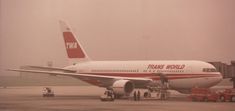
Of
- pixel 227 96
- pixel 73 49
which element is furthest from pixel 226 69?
pixel 73 49

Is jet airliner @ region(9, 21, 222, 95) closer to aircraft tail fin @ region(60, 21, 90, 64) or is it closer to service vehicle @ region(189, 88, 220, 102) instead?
aircraft tail fin @ region(60, 21, 90, 64)

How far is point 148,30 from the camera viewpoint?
22.2 meters

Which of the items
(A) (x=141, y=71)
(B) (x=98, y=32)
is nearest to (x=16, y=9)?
(B) (x=98, y=32)

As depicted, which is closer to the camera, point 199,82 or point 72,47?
point 199,82

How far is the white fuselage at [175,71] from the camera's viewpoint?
25062mm

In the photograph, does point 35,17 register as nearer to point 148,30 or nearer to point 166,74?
point 148,30

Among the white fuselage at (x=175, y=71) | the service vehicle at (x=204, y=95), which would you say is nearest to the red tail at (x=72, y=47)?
the white fuselage at (x=175, y=71)

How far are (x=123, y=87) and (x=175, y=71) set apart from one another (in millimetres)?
2655

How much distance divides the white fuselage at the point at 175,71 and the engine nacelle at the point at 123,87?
41.7 inches

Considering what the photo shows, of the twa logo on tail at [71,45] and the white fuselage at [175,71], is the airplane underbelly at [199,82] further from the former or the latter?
the twa logo on tail at [71,45]

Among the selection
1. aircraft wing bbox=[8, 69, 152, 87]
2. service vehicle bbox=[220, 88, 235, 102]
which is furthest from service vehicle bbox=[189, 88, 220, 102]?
aircraft wing bbox=[8, 69, 152, 87]

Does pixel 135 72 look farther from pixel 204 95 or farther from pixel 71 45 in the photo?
pixel 71 45

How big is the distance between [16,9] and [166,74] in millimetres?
8764

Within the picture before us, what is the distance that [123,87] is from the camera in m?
25.0
